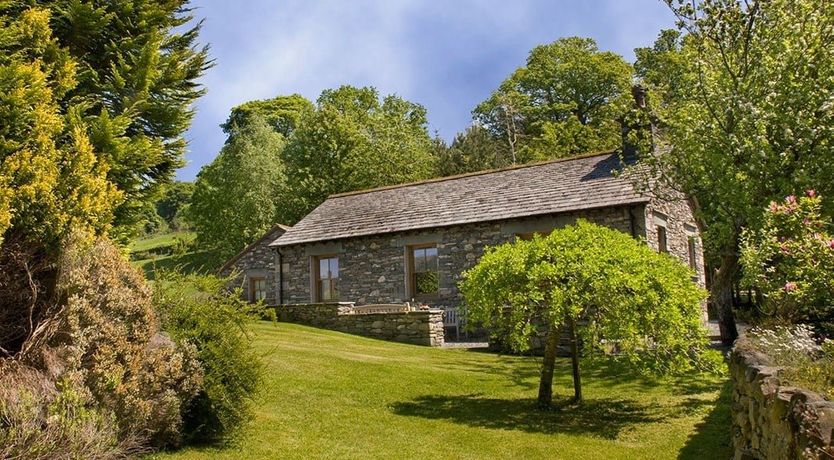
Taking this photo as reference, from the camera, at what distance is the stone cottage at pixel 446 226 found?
19797 millimetres

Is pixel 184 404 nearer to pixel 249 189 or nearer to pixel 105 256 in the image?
pixel 105 256

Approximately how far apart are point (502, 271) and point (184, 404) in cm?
493

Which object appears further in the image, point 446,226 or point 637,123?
point 446,226

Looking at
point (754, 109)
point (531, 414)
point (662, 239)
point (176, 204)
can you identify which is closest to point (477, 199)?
point (662, 239)

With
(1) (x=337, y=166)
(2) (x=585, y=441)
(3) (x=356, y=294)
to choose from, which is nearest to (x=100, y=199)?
(2) (x=585, y=441)

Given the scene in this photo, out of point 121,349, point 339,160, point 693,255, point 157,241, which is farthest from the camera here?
point 157,241

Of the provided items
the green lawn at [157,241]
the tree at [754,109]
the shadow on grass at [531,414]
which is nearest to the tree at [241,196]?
the green lawn at [157,241]

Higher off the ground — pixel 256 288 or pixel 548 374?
pixel 256 288

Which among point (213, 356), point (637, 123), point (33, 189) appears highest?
point (637, 123)

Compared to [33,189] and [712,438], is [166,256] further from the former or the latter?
[712,438]

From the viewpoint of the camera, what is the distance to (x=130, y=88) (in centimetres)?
945

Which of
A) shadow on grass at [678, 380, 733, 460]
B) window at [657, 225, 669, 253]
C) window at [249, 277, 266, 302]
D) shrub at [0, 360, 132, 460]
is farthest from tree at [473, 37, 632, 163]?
shrub at [0, 360, 132, 460]

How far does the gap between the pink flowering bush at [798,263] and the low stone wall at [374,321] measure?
10241mm

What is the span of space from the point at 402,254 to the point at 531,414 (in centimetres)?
1289
